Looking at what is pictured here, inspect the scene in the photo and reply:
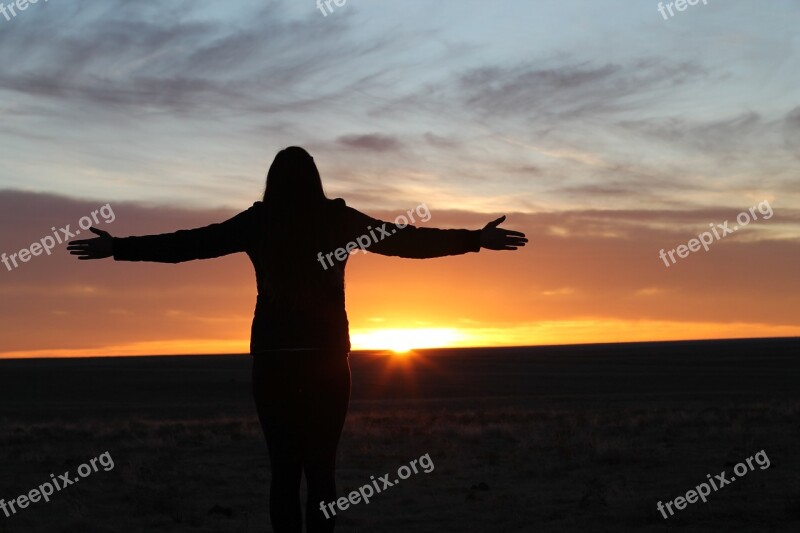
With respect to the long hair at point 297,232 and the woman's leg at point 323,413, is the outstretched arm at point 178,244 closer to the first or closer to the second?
the long hair at point 297,232

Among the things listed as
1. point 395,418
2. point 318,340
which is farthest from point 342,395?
point 395,418

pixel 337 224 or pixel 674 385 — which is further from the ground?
pixel 674 385

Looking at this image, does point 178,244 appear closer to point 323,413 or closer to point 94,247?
point 94,247

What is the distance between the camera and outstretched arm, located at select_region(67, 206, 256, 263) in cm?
388

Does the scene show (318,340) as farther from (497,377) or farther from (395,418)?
(497,377)

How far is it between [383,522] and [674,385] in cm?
5367

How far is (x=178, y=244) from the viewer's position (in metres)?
3.93

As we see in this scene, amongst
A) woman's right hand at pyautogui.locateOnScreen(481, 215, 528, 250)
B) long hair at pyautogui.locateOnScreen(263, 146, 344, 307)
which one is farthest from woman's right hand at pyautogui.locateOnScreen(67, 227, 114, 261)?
woman's right hand at pyautogui.locateOnScreen(481, 215, 528, 250)

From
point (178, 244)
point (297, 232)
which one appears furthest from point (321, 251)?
point (178, 244)

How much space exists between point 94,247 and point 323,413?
120cm

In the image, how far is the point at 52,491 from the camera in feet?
42.0

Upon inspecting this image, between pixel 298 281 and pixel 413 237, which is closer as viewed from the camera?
pixel 298 281

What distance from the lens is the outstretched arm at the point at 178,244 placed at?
3883 mm

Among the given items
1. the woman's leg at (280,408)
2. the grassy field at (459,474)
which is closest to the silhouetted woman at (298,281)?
the woman's leg at (280,408)
